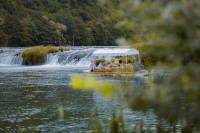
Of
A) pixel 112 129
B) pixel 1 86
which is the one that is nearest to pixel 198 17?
pixel 112 129

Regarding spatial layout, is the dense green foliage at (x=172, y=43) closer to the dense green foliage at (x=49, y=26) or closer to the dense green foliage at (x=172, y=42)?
the dense green foliage at (x=172, y=42)

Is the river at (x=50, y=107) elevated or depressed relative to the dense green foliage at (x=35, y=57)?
depressed

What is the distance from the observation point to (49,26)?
102250mm

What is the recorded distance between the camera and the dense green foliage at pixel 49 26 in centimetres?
9162

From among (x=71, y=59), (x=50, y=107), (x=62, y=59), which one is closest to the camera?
(x=50, y=107)

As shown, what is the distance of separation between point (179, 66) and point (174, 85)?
11 centimetres

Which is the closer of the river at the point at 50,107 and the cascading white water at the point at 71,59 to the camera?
the river at the point at 50,107

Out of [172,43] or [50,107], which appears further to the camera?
[50,107]

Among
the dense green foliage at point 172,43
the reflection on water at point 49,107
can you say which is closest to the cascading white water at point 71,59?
the reflection on water at point 49,107

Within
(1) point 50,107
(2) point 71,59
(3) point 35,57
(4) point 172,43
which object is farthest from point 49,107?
(3) point 35,57

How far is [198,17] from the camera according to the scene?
2150 millimetres

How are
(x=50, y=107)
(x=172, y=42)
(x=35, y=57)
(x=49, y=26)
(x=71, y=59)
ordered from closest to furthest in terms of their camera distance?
1. (x=172, y=42)
2. (x=50, y=107)
3. (x=71, y=59)
4. (x=35, y=57)
5. (x=49, y=26)

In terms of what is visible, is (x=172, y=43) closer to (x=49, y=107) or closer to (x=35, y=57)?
(x=49, y=107)

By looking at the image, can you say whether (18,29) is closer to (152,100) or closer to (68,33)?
(68,33)
